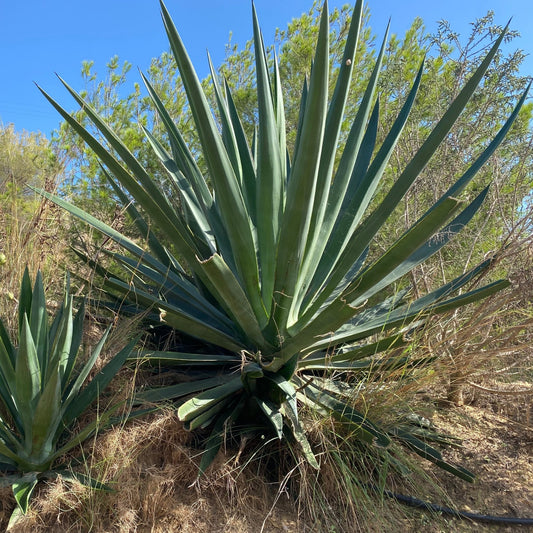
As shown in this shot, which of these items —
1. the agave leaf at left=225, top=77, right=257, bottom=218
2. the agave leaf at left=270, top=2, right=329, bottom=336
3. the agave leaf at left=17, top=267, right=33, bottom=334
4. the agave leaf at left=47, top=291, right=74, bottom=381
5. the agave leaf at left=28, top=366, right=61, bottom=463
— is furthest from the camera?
the agave leaf at left=225, top=77, right=257, bottom=218

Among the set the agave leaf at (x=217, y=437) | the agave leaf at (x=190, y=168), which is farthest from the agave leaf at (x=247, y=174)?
the agave leaf at (x=217, y=437)

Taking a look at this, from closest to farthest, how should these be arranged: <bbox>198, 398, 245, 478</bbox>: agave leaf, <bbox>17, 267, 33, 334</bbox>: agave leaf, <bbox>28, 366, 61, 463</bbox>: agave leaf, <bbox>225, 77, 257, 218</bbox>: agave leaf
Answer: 1. <bbox>28, 366, 61, 463</bbox>: agave leaf
2. <bbox>198, 398, 245, 478</bbox>: agave leaf
3. <bbox>17, 267, 33, 334</bbox>: agave leaf
4. <bbox>225, 77, 257, 218</bbox>: agave leaf

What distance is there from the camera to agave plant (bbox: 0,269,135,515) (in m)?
1.68

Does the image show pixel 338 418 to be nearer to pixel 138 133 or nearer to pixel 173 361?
pixel 173 361

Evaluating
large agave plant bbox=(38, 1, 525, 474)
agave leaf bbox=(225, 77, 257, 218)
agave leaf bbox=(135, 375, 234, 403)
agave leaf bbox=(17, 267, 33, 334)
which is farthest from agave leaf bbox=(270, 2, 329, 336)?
agave leaf bbox=(17, 267, 33, 334)

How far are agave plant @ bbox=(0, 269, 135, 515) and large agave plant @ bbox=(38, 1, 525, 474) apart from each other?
0.94ft

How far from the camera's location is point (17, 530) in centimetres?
163

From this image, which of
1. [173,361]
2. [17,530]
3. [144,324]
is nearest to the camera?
[17,530]

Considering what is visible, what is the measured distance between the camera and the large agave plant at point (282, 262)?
1.75 m

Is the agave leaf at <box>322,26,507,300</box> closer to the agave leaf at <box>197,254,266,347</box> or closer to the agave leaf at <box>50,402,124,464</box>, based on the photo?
the agave leaf at <box>197,254,266,347</box>

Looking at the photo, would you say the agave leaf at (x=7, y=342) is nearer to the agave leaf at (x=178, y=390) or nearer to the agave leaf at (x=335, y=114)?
the agave leaf at (x=178, y=390)

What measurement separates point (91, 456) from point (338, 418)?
1.05m

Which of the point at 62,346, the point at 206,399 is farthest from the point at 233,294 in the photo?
the point at 62,346

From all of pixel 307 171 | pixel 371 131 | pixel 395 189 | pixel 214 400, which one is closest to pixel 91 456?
pixel 214 400
